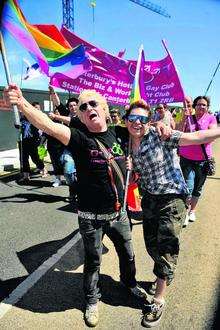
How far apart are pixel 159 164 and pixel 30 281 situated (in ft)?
6.18

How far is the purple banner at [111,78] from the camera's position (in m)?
7.07

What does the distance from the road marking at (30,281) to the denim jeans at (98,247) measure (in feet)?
2.35

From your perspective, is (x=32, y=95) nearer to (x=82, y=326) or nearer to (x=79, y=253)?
(x=79, y=253)

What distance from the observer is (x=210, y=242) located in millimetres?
5688

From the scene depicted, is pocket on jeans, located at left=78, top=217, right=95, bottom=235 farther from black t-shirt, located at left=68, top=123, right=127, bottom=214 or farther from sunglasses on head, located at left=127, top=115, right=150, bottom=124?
sunglasses on head, located at left=127, top=115, right=150, bottom=124

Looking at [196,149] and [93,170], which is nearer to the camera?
[93,170]

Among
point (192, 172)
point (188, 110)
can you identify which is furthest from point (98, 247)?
point (192, 172)

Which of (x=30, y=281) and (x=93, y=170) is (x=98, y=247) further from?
(x=30, y=281)

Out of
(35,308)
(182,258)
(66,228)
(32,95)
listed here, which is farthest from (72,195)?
(32,95)

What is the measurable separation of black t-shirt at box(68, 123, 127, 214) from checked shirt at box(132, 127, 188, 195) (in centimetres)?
24

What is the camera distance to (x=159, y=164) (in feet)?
11.6

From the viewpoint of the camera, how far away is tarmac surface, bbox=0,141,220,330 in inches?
145

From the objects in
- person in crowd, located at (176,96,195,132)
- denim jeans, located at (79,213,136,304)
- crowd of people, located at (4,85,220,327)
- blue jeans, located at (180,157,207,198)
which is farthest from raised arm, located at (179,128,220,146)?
blue jeans, located at (180,157,207,198)

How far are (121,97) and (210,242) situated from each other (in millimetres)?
2863
